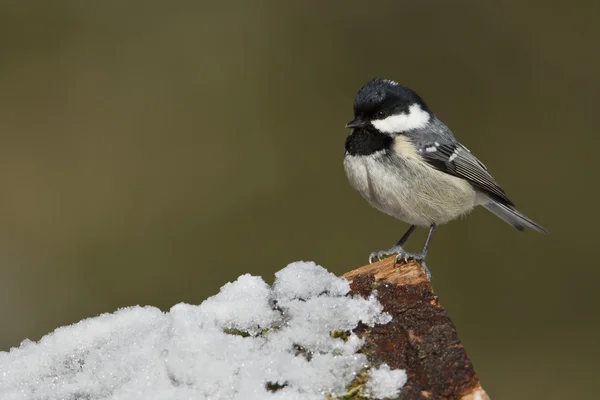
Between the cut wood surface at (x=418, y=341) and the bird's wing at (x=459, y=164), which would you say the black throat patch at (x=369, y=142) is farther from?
the cut wood surface at (x=418, y=341)

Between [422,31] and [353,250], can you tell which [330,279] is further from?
[422,31]

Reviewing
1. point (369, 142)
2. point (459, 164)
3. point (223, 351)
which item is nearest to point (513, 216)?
point (459, 164)

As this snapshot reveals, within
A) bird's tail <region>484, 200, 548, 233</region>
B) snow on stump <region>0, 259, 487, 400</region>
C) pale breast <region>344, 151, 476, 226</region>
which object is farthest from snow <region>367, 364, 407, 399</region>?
bird's tail <region>484, 200, 548, 233</region>

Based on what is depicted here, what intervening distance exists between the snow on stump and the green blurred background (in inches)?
93.1

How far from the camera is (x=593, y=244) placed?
4008mm

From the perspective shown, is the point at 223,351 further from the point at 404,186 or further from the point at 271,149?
the point at 271,149

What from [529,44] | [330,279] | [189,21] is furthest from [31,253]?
[529,44]

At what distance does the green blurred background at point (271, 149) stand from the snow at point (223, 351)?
2364mm

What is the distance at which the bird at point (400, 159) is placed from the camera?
7.34 feet

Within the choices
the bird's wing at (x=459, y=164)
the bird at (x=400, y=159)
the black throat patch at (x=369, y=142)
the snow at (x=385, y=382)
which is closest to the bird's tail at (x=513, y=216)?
the bird's wing at (x=459, y=164)

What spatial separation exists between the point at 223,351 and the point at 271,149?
304 centimetres

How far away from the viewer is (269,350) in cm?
126

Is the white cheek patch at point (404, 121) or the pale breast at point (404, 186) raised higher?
the white cheek patch at point (404, 121)

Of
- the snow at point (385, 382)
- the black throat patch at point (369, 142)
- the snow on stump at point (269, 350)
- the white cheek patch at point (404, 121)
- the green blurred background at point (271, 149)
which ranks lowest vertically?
the snow at point (385, 382)
